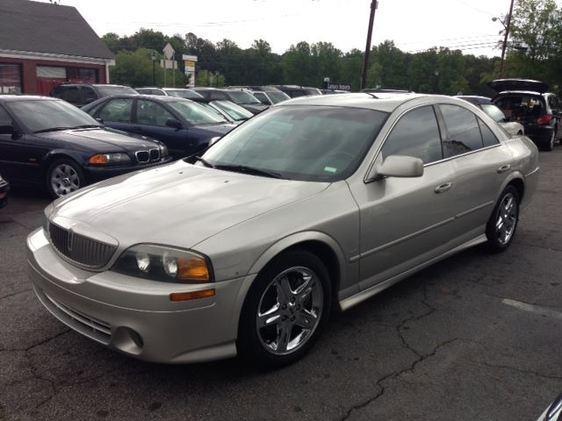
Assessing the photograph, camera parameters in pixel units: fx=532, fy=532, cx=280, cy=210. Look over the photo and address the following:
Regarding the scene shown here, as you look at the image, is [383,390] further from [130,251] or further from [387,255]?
[130,251]

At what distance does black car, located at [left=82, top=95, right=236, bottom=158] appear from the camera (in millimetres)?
8961

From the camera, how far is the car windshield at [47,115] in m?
7.47

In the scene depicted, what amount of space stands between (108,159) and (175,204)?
14.0 ft

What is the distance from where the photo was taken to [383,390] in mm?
2865

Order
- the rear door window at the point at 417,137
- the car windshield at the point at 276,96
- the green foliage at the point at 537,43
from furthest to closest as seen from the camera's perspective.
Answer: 1. the green foliage at the point at 537,43
2. the car windshield at the point at 276,96
3. the rear door window at the point at 417,137

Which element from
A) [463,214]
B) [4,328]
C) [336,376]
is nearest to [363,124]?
[463,214]

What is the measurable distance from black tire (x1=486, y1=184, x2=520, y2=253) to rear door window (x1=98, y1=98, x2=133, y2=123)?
6.76 metres

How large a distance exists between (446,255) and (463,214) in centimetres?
36

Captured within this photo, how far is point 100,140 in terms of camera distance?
23.9ft

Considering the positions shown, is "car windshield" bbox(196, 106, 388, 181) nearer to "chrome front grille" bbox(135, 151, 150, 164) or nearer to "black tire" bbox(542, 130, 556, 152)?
"chrome front grille" bbox(135, 151, 150, 164)

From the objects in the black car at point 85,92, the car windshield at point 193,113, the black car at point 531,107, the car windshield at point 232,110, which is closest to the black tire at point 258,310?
the car windshield at point 193,113

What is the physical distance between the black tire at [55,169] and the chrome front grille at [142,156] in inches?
29.9

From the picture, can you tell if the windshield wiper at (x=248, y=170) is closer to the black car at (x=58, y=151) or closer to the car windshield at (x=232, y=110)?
the black car at (x=58, y=151)

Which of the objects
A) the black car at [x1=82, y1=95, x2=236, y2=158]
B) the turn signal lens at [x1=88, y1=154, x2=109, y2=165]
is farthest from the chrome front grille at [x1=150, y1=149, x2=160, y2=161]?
the black car at [x1=82, y1=95, x2=236, y2=158]
